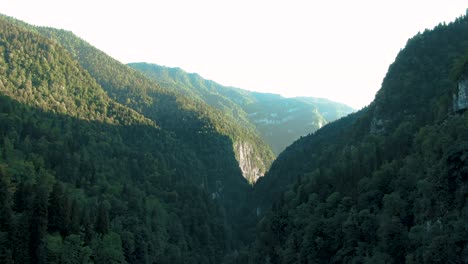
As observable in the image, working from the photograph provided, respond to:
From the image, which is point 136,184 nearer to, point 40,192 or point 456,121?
point 40,192

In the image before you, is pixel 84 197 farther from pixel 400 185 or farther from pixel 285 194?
pixel 400 185

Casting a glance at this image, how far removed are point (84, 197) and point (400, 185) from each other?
266 feet

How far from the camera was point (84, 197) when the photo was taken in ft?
421

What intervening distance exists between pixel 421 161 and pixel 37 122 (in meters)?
129

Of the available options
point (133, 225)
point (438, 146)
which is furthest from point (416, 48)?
point (133, 225)

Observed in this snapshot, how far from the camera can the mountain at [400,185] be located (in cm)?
6944

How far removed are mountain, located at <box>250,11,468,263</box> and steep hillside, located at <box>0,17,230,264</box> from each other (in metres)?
28.8

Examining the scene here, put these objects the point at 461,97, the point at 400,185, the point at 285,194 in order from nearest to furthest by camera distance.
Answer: the point at 400,185
the point at 461,97
the point at 285,194

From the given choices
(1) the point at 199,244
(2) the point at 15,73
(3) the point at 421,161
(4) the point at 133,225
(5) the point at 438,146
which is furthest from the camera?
(2) the point at 15,73

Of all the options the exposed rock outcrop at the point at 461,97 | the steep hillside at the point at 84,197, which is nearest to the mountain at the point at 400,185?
the exposed rock outcrop at the point at 461,97

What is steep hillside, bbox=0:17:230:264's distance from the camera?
86.5m

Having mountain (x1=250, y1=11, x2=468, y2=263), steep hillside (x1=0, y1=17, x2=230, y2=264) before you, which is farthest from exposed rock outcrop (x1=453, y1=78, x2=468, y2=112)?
steep hillside (x1=0, y1=17, x2=230, y2=264)

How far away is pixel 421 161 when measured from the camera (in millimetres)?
86188

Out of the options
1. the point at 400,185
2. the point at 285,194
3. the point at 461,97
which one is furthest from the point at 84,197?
the point at 461,97
